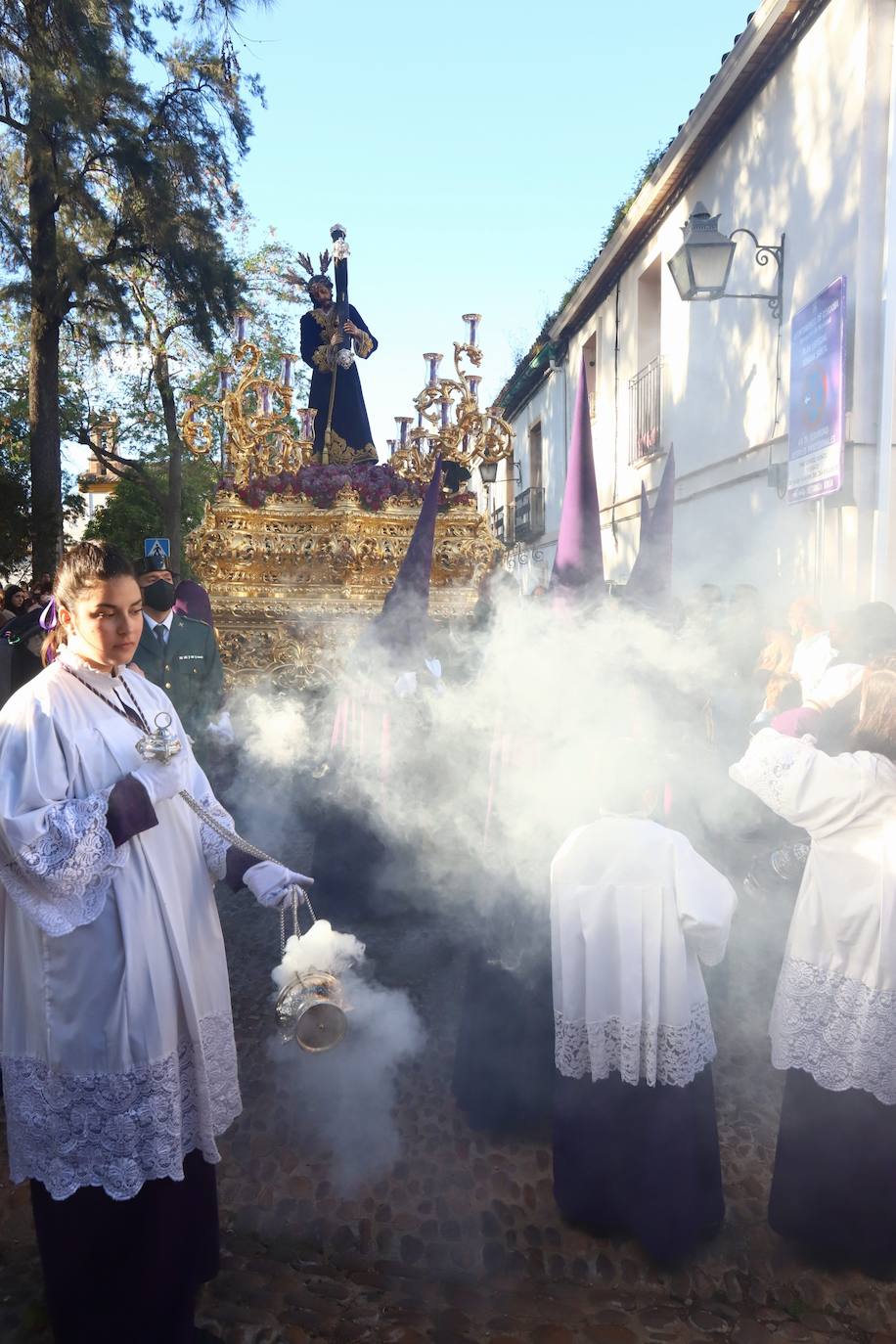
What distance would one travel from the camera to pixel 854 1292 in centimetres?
238

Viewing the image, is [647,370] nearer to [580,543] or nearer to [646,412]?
[646,412]

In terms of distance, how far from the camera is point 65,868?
1.85m

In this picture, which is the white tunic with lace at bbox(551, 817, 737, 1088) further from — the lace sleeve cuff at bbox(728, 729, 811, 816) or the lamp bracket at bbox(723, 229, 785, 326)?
the lamp bracket at bbox(723, 229, 785, 326)

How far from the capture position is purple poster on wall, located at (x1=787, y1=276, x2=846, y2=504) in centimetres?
591

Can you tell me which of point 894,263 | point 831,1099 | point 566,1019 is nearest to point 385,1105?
point 566,1019

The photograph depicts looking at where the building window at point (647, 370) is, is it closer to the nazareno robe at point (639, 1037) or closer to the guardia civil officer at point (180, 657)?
the guardia civil officer at point (180, 657)

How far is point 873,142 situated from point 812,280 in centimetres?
96

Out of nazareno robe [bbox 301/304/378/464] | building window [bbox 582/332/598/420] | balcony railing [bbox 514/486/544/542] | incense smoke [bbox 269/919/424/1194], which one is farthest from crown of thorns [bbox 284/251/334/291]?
balcony railing [bbox 514/486/544/542]

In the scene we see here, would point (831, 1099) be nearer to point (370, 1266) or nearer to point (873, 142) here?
point (370, 1266)

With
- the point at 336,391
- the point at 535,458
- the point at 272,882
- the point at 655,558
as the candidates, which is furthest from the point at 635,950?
the point at 535,458

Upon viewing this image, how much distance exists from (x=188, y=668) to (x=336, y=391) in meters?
2.96

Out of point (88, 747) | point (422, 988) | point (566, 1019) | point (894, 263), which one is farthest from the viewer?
point (894, 263)

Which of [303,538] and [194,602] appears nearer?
[194,602]

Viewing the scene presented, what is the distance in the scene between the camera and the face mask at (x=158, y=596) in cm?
475
